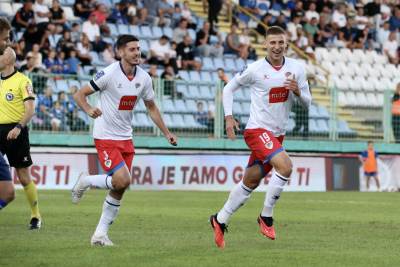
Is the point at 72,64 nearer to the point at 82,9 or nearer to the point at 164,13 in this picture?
the point at 82,9

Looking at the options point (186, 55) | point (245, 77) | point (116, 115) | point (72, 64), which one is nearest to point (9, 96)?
point (116, 115)

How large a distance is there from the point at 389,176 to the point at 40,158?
973 centimetres

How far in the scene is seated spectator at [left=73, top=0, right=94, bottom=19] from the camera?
29.9 metres

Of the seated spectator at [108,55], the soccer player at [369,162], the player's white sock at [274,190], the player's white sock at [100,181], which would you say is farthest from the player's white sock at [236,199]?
the soccer player at [369,162]

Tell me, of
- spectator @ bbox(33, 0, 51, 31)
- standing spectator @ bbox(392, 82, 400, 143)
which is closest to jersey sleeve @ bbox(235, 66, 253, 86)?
spectator @ bbox(33, 0, 51, 31)

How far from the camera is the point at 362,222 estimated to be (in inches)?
659

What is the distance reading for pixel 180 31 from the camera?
103ft

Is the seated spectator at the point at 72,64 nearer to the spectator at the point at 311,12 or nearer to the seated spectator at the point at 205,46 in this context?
the seated spectator at the point at 205,46

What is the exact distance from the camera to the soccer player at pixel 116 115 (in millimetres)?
12359

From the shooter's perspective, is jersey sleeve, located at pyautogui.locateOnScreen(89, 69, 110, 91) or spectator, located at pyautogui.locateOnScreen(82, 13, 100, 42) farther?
spectator, located at pyautogui.locateOnScreen(82, 13, 100, 42)

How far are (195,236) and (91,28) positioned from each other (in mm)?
16298

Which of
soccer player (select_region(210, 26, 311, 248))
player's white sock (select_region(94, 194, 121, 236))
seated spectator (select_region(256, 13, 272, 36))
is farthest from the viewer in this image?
seated spectator (select_region(256, 13, 272, 36))

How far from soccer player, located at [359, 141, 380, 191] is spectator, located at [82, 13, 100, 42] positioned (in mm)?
7605

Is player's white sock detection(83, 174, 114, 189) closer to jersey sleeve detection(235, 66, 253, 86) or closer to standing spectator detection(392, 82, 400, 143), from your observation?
jersey sleeve detection(235, 66, 253, 86)
